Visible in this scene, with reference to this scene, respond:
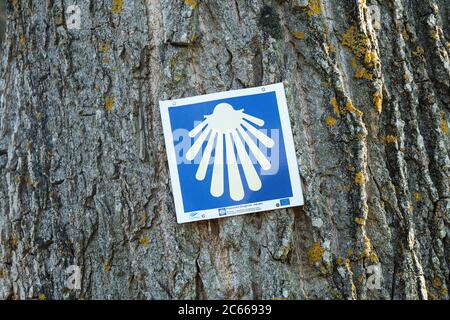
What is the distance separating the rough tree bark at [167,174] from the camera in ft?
7.22

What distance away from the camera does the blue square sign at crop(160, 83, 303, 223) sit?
2.22 m

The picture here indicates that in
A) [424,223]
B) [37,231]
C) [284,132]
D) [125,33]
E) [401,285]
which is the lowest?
[401,285]

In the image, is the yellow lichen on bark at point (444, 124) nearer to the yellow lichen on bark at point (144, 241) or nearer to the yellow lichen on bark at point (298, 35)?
the yellow lichen on bark at point (298, 35)

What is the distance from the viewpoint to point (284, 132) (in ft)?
7.41

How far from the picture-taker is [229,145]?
88.7 inches

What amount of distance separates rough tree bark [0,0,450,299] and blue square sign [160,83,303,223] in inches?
1.4

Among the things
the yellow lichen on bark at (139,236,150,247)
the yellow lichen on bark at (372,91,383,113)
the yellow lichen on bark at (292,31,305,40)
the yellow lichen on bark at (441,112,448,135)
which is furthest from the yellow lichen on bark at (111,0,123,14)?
the yellow lichen on bark at (441,112,448,135)

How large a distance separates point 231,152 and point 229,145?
23 millimetres

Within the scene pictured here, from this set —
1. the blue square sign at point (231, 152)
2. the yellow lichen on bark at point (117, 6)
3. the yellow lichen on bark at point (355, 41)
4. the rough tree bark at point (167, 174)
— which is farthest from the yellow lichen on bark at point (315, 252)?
the yellow lichen on bark at point (117, 6)

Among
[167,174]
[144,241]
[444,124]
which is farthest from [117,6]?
[444,124]

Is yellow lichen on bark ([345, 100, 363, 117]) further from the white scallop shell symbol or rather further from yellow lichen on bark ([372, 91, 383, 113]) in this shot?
the white scallop shell symbol

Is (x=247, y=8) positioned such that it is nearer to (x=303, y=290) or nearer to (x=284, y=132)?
(x=284, y=132)
